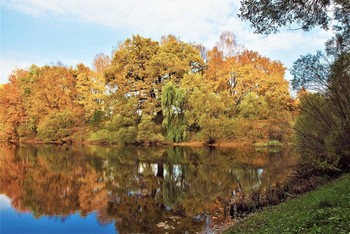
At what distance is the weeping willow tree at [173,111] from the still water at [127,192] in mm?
15804

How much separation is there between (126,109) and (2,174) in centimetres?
2526

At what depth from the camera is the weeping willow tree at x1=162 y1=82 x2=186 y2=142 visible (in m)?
47.3

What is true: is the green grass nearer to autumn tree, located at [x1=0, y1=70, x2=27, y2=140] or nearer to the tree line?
the tree line

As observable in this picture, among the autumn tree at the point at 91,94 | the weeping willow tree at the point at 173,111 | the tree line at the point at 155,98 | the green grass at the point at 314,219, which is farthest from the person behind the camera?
the autumn tree at the point at 91,94

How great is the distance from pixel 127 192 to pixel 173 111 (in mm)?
28582

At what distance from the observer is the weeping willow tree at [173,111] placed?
47344 millimetres

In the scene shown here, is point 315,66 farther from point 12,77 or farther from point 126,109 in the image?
point 12,77

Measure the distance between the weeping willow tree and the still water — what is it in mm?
15804

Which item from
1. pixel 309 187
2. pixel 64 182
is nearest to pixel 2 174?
pixel 64 182

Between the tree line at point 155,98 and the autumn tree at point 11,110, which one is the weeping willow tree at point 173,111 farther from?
the autumn tree at point 11,110

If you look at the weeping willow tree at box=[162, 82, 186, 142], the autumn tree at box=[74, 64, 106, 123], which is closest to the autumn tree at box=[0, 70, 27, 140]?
the autumn tree at box=[74, 64, 106, 123]

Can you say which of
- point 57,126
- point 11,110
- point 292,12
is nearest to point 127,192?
point 292,12

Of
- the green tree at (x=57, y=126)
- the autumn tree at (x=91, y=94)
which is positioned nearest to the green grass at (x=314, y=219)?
the autumn tree at (x=91, y=94)

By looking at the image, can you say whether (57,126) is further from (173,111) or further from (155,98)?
(173,111)
